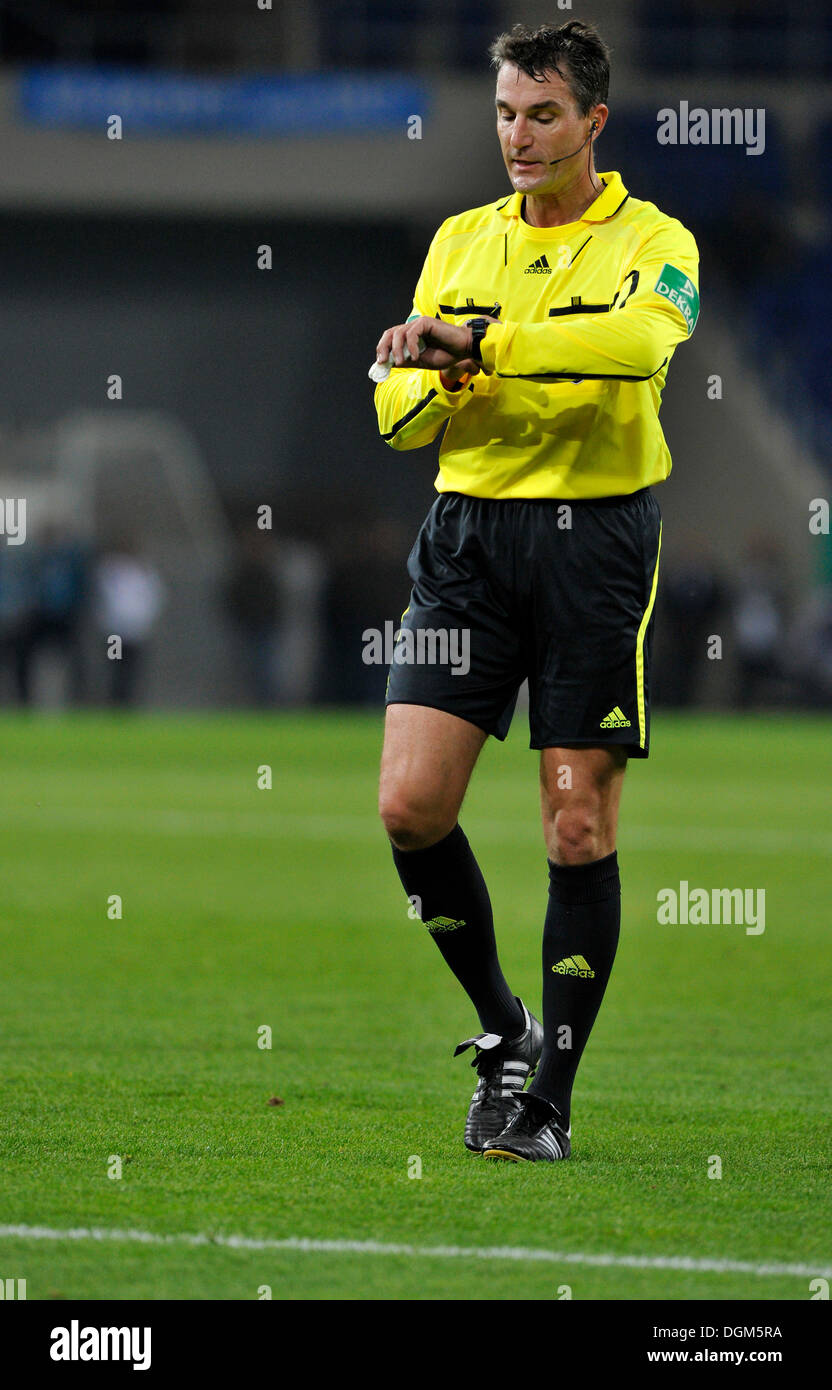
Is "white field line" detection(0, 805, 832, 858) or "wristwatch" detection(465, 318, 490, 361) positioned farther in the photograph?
"white field line" detection(0, 805, 832, 858)

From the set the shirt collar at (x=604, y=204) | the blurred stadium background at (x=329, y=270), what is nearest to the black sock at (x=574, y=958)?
the shirt collar at (x=604, y=204)

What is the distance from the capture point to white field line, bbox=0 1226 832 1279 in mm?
3576

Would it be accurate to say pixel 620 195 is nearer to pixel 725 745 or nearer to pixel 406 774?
pixel 406 774

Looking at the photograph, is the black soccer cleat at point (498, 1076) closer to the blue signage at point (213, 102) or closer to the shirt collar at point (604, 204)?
the shirt collar at point (604, 204)

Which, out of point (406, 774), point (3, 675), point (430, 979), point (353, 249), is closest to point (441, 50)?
point (353, 249)

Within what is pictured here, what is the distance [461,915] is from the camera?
477 centimetres

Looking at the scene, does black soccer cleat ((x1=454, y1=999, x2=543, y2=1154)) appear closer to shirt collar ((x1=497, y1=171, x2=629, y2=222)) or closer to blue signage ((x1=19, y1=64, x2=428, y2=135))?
shirt collar ((x1=497, y1=171, x2=629, y2=222))

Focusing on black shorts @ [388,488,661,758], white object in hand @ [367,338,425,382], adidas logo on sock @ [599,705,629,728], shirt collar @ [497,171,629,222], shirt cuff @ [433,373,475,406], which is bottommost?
adidas logo on sock @ [599,705,629,728]

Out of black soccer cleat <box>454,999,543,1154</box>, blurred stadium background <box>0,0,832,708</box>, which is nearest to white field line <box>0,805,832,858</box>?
black soccer cleat <box>454,999,543,1154</box>

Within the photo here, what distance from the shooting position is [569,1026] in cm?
462

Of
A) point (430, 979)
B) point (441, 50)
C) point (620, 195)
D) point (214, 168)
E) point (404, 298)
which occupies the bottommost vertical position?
point (430, 979)

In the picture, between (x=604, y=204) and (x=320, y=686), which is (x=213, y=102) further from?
(x=604, y=204)

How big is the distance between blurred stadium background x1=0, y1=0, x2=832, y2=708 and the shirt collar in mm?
19669
